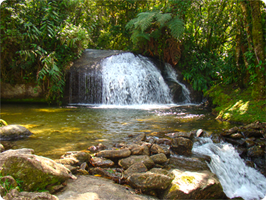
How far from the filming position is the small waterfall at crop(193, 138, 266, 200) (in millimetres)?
2897

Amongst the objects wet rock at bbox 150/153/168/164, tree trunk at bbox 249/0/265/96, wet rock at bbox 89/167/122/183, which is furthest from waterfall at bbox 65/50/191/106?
wet rock at bbox 89/167/122/183

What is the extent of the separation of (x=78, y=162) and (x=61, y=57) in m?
8.50

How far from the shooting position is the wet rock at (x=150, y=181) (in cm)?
229

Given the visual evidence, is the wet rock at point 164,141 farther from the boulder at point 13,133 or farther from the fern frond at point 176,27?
the fern frond at point 176,27

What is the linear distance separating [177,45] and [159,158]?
9524 mm

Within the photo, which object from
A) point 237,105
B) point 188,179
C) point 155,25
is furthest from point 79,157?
point 155,25

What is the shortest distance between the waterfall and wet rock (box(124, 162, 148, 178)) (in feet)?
22.6

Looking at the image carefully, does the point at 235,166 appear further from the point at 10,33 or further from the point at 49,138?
the point at 10,33

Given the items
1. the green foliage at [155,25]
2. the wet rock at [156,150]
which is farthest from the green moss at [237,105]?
the green foliage at [155,25]

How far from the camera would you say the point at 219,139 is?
163 inches

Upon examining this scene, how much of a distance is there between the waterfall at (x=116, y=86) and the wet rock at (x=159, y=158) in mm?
6550

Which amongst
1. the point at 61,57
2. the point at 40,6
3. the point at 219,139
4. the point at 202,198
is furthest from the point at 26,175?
the point at 40,6

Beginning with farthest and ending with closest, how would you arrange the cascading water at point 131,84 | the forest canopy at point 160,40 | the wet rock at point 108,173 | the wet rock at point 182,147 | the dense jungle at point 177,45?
1. the cascading water at point 131,84
2. the forest canopy at point 160,40
3. the dense jungle at point 177,45
4. the wet rock at point 182,147
5. the wet rock at point 108,173

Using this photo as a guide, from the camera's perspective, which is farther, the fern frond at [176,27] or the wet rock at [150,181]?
the fern frond at [176,27]
